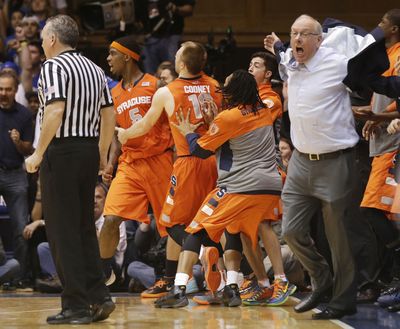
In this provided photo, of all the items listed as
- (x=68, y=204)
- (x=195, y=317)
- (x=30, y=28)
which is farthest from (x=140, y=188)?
(x=30, y=28)

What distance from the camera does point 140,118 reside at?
8.76m

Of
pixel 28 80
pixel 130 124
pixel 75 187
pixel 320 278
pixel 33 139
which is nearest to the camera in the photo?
pixel 75 187

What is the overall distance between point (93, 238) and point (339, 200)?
66.0 inches

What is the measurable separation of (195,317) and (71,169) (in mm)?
1458

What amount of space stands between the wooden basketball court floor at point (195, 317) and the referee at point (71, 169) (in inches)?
9.2

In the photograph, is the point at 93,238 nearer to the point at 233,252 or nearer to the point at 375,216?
the point at 233,252

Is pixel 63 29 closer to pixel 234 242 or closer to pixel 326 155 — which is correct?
pixel 326 155

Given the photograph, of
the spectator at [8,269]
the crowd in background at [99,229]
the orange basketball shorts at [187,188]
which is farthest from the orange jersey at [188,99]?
the spectator at [8,269]

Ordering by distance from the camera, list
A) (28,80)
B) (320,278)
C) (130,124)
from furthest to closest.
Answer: (28,80)
(130,124)
(320,278)

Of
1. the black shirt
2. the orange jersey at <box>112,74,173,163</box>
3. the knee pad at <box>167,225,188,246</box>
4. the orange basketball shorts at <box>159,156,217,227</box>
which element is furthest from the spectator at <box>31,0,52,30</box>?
the knee pad at <box>167,225,188,246</box>

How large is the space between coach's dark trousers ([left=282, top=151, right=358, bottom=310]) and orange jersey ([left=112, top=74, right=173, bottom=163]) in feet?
5.91

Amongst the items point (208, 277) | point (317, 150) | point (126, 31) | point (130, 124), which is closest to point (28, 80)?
point (126, 31)

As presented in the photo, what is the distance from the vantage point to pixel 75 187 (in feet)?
22.5

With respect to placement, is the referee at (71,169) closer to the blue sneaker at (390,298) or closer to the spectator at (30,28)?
the blue sneaker at (390,298)
